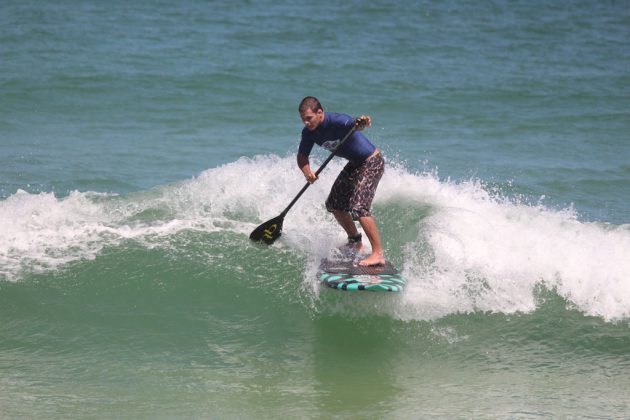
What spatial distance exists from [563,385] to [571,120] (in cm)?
1014

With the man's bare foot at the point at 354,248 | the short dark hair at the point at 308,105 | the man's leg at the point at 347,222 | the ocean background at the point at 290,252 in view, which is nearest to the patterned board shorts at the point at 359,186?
the man's leg at the point at 347,222

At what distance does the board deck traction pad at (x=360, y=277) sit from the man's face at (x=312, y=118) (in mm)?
1189

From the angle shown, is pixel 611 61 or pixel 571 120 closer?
pixel 571 120

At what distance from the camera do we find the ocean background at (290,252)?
20.8ft

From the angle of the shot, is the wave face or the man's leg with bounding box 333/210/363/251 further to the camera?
the wave face

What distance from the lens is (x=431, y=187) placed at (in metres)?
9.86

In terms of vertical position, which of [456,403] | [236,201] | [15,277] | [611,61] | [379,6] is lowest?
[456,403]

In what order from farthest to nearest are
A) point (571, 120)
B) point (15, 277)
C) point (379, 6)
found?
point (379, 6) < point (571, 120) < point (15, 277)

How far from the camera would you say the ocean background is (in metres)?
6.33

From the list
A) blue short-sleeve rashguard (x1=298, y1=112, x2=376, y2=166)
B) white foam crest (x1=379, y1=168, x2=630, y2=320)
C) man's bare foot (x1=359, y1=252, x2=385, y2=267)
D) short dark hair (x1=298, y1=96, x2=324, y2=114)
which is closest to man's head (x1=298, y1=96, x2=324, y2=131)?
short dark hair (x1=298, y1=96, x2=324, y2=114)

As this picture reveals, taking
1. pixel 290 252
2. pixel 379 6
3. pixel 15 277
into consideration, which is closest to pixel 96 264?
pixel 15 277

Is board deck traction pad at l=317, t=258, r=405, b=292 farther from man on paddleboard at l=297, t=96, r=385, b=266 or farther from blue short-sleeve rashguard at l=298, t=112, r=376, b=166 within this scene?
blue short-sleeve rashguard at l=298, t=112, r=376, b=166

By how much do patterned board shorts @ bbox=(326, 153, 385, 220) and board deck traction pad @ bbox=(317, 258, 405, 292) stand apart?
435 mm

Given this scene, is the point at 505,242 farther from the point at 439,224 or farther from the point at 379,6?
the point at 379,6
